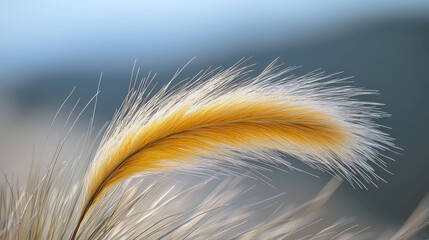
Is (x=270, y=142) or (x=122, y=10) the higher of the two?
(x=122, y=10)

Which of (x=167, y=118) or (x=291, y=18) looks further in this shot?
(x=291, y=18)

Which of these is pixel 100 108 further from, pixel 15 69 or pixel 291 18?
pixel 291 18

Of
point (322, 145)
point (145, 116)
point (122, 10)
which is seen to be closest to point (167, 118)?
point (145, 116)

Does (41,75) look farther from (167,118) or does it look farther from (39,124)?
(167,118)

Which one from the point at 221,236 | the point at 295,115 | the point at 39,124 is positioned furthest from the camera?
the point at 39,124

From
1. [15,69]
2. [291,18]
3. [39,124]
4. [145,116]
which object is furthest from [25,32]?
[145,116]

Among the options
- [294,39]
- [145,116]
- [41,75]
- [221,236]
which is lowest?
[221,236]

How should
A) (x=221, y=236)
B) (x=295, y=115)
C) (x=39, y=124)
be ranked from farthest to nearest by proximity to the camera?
(x=39, y=124) < (x=221, y=236) < (x=295, y=115)
